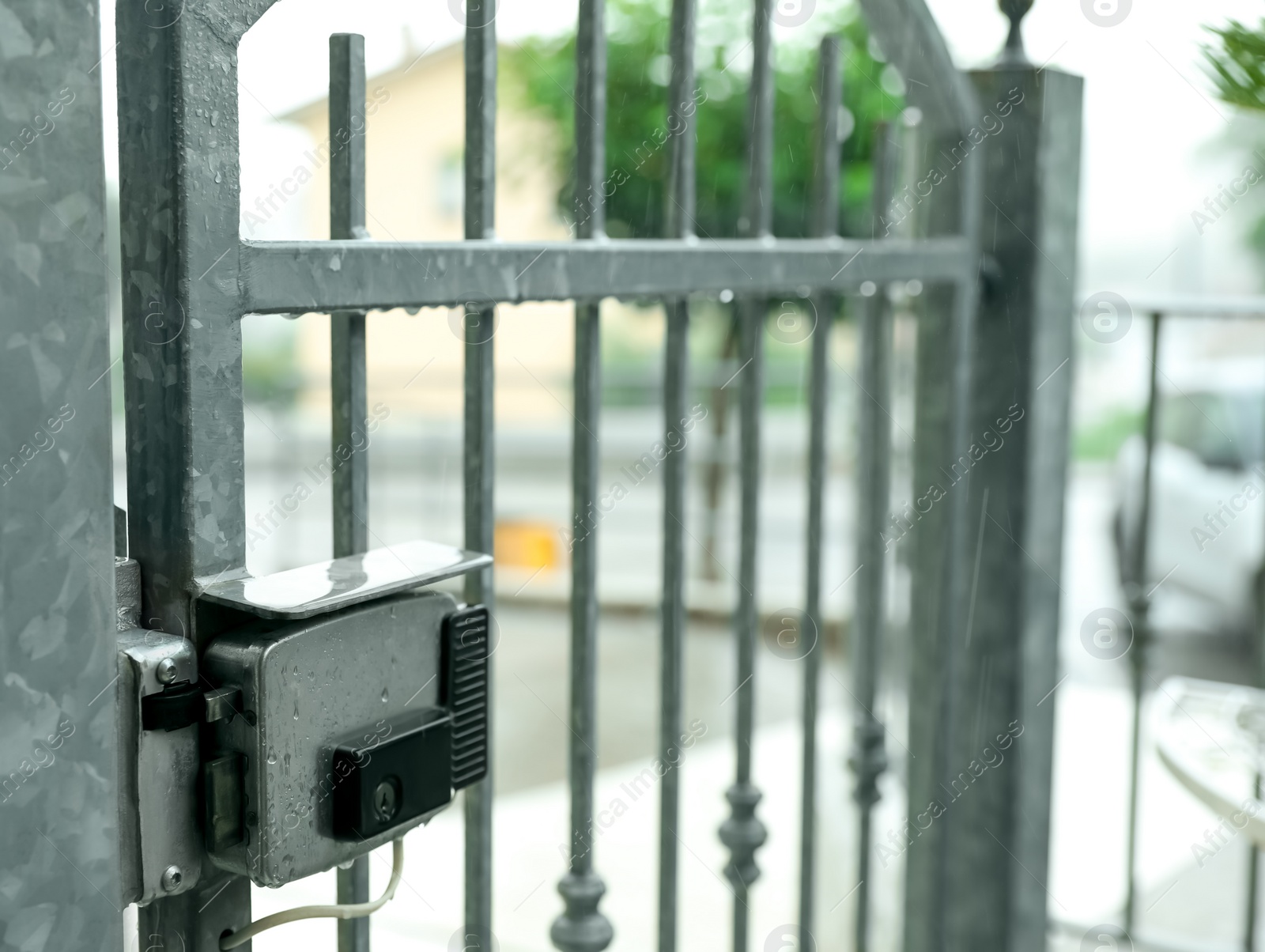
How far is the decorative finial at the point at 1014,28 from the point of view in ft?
4.54

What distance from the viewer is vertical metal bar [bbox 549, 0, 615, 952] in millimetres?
902

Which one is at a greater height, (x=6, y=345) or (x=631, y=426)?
(x=6, y=345)

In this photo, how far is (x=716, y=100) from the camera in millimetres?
5043

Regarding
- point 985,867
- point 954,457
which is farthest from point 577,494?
point 985,867

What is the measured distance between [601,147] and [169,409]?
1.27ft

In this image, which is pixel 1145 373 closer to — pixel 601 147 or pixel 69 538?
pixel 601 147

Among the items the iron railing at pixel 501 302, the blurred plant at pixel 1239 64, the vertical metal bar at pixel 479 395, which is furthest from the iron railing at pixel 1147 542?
the vertical metal bar at pixel 479 395

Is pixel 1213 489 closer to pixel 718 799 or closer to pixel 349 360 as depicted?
pixel 718 799

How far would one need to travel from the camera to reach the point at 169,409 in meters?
0.67

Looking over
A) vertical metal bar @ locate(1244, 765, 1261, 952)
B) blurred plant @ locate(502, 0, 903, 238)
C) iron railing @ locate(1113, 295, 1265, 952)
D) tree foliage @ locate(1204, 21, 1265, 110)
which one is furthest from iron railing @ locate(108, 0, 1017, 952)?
blurred plant @ locate(502, 0, 903, 238)

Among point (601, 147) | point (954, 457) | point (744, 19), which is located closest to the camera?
point (601, 147)

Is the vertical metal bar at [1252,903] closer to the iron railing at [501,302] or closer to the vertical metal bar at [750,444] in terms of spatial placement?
the iron railing at [501,302]

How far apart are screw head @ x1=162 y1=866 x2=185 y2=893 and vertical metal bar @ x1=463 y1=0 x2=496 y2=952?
217mm

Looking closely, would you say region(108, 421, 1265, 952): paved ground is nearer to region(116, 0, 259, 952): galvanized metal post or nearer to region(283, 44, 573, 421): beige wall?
region(116, 0, 259, 952): galvanized metal post
